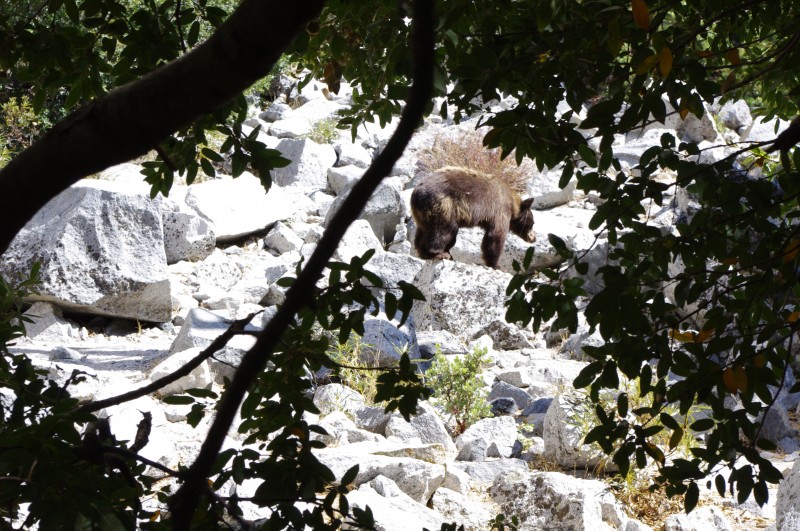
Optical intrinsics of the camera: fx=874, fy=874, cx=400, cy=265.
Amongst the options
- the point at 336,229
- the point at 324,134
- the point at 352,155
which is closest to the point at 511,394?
the point at 352,155

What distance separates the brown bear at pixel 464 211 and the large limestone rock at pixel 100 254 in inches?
116

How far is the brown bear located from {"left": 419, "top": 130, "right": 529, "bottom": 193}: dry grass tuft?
212 centimetres

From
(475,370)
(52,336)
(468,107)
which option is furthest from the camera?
(52,336)

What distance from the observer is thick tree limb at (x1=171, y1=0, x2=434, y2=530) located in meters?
0.60

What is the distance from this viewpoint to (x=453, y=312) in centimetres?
881

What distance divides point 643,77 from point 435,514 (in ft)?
9.39

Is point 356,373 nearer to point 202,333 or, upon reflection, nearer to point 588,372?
point 202,333

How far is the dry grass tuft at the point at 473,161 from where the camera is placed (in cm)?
1291

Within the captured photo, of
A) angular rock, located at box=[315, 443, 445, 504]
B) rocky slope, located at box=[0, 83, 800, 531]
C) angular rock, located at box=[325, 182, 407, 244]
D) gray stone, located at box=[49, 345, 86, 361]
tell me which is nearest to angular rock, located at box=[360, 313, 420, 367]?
rocky slope, located at box=[0, 83, 800, 531]

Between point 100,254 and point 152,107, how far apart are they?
7.52 m

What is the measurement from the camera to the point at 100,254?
26.5ft

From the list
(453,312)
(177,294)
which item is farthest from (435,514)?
(177,294)

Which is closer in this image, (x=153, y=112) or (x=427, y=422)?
(x=153, y=112)

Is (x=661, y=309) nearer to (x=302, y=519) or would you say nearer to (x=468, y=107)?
(x=468, y=107)
